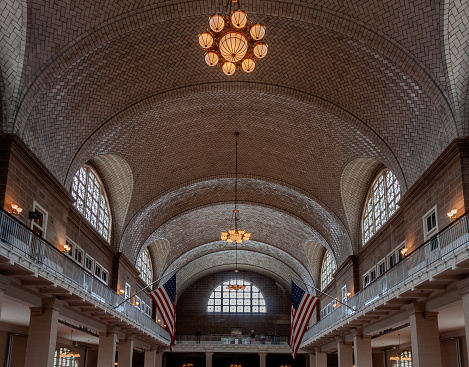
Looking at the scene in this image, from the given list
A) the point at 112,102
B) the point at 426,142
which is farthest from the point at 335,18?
the point at 112,102

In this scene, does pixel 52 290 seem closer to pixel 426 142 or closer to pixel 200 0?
pixel 200 0

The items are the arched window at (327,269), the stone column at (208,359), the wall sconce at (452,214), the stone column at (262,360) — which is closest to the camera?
the wall sconce at (452,214)

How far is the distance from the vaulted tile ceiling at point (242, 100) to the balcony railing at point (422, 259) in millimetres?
3322

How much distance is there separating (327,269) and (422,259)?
2362 cm

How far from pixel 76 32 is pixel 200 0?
3.88 meters

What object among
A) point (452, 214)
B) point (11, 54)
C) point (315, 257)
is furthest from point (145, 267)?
point (452, 214)

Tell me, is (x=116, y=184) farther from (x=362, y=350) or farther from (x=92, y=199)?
(x=362, y=350)

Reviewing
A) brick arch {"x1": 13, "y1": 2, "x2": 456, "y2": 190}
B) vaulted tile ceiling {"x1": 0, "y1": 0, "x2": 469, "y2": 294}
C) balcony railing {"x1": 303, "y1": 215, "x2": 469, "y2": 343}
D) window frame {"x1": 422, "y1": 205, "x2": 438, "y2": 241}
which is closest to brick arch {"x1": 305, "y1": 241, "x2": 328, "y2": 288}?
vaulted tile ceiling {"x1": 0, "y1": 0, "x2": 469, "y2": 294}

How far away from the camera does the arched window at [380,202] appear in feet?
80.4

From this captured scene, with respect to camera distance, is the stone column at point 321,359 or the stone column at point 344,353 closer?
the stone column at point 344,353

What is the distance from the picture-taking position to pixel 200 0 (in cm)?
1694

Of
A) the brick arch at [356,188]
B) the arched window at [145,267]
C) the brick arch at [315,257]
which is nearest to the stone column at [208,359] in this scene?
the arched window at [145,267]

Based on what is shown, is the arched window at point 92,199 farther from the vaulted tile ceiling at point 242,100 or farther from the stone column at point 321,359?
the stone column at point 321,359

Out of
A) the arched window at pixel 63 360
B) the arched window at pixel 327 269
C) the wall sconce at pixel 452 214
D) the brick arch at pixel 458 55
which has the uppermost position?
the brick arch at pixel 458 55
